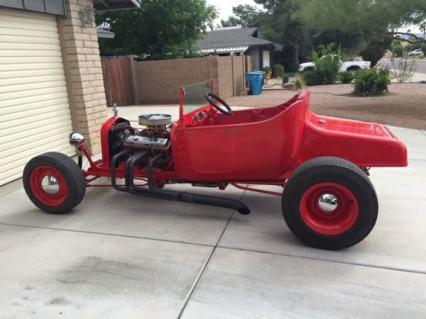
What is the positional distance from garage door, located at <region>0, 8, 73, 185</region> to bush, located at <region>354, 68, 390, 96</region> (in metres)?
11.5

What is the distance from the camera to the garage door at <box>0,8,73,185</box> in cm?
544

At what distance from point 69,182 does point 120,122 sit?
1008mm

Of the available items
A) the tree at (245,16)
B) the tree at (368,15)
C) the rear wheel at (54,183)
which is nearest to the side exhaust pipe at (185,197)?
the rear wheel at (54,183)

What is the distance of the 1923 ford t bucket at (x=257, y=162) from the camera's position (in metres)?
3.29

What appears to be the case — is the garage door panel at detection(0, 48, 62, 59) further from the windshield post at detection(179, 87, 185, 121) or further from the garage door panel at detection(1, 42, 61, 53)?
the windshield post at detection(179, 87, 185, 121)

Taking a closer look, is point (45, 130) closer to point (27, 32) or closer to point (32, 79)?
point (32, 79)

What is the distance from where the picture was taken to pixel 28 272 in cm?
316

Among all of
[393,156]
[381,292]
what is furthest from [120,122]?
[381,292]

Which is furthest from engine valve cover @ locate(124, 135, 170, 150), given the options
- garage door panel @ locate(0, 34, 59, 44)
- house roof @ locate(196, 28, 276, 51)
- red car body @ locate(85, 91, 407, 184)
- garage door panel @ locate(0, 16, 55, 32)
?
house roof @ locate(196, 28, 276, 51)

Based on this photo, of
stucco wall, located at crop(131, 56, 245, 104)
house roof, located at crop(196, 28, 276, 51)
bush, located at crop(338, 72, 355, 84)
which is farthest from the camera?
house roof, located at crop(196, 28, 276, 51)

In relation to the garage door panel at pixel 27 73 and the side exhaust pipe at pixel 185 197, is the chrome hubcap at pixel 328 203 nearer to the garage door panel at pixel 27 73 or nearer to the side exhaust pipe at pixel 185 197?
the side exhaust pipe at pixel 185 197

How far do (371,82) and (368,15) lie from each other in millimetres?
4478

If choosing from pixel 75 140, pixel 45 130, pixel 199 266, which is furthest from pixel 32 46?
pixel 199 266

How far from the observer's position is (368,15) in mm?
10609
